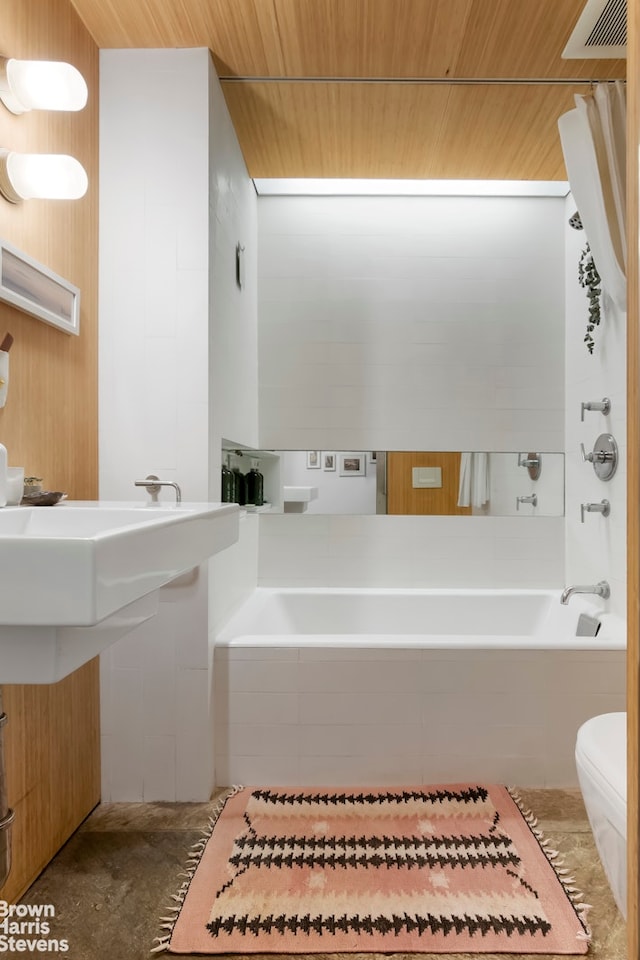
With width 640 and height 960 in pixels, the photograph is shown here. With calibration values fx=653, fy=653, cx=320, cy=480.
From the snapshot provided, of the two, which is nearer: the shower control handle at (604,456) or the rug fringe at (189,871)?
the rug fringe at (189,871)

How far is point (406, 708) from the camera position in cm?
220

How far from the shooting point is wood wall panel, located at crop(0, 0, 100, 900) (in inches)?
63.9

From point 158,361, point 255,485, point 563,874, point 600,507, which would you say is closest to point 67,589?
point 158,361

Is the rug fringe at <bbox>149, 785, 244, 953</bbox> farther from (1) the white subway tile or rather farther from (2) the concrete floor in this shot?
(1) the white subway tile

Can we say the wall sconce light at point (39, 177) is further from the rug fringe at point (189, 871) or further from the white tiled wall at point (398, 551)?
the white tiled wall at point (398, 551)

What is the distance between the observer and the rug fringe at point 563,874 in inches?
60.5

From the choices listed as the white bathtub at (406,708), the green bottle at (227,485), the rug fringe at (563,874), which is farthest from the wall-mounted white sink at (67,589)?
the green bottle at (227,485)

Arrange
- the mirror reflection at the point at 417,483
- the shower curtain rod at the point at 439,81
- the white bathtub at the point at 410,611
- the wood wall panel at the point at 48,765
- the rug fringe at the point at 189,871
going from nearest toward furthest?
the rug fringe at the point at 189,871 < the wood wall panel at the point at 48,765 < the shower curtain rod at the point at 439,81 < the white bathtub at the point at 410,611 < the mirror reflection at the point at 417,483

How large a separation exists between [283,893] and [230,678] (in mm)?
710

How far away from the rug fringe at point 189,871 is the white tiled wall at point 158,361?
0.30 ft

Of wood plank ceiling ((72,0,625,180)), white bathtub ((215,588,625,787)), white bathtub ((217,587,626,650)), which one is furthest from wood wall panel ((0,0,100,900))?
white bathtub ((217,587,626,650))

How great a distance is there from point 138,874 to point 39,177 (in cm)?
183

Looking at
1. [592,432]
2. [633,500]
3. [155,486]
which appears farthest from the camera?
[592,432]

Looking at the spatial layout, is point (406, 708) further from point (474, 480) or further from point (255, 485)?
point (474, 480)
